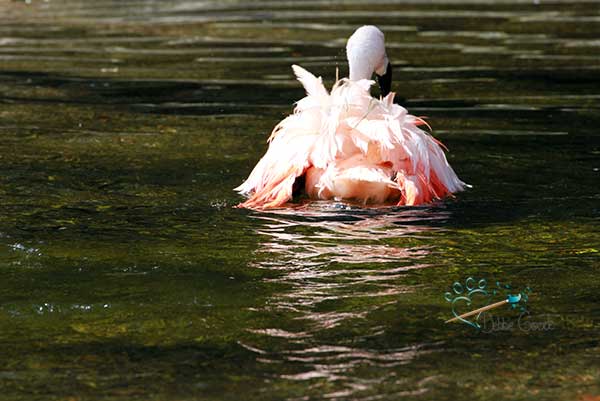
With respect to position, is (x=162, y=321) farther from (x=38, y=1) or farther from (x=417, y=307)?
(x=38, y=1)

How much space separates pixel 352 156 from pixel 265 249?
95 centimetres

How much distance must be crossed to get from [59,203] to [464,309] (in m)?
2.93

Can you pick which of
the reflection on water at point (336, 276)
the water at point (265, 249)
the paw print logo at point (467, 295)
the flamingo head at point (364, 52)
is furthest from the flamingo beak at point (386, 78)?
the paw print logo at point (467, 295)

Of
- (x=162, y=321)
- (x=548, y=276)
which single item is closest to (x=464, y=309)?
(x=548, y=276)

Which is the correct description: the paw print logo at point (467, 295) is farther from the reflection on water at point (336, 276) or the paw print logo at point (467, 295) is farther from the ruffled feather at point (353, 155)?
the ruffled feather at point (353, 155)

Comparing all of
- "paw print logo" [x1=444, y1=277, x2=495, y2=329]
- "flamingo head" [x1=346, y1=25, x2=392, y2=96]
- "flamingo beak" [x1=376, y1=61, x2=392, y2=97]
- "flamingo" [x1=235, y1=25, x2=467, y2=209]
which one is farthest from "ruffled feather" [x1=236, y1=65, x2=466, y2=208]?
"flamingo beak" [x1=376, y1=61, x2=392, y2=97]

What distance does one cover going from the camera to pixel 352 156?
22.0 ft

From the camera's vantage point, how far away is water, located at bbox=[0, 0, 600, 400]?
4.34 metres

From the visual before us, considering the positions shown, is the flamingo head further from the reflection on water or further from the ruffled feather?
the reflection on water

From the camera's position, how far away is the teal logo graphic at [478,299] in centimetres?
489

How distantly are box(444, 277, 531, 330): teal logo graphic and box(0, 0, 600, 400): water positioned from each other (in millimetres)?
62

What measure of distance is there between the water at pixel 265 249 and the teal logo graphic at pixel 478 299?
62 millimetres

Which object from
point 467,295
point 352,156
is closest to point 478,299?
point 467,295

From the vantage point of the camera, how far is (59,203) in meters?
7.09
